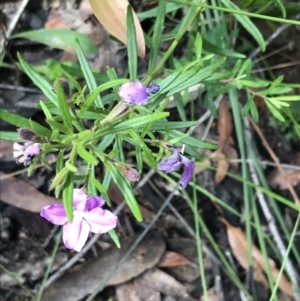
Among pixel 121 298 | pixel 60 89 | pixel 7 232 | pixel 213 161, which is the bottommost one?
pixel 121 298

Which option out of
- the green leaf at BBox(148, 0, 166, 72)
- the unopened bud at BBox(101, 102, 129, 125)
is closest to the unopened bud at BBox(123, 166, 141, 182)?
the unopened bud at BBox(101, 102, 129, 125)

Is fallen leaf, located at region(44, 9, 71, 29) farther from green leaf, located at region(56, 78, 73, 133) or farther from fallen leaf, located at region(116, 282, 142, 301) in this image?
green leaf, located at region(56, 78, 73, 133)

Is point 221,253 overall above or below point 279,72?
below

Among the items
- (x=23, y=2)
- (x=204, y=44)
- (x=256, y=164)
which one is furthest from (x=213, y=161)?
(x=23, y=2)

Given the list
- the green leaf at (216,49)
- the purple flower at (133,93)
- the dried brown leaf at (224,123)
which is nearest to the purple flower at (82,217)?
the purple flower at (133,93)

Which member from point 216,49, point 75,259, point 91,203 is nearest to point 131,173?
point 91,203

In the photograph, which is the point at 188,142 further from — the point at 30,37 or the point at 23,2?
→ the point at 23,2

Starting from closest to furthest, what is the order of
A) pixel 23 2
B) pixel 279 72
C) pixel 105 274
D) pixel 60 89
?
1. pixel 60 89
2. pixel 105 274
3. pixel 23 2
4. pixel 279 72

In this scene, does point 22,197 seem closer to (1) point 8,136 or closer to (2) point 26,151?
(1) point 8,136
